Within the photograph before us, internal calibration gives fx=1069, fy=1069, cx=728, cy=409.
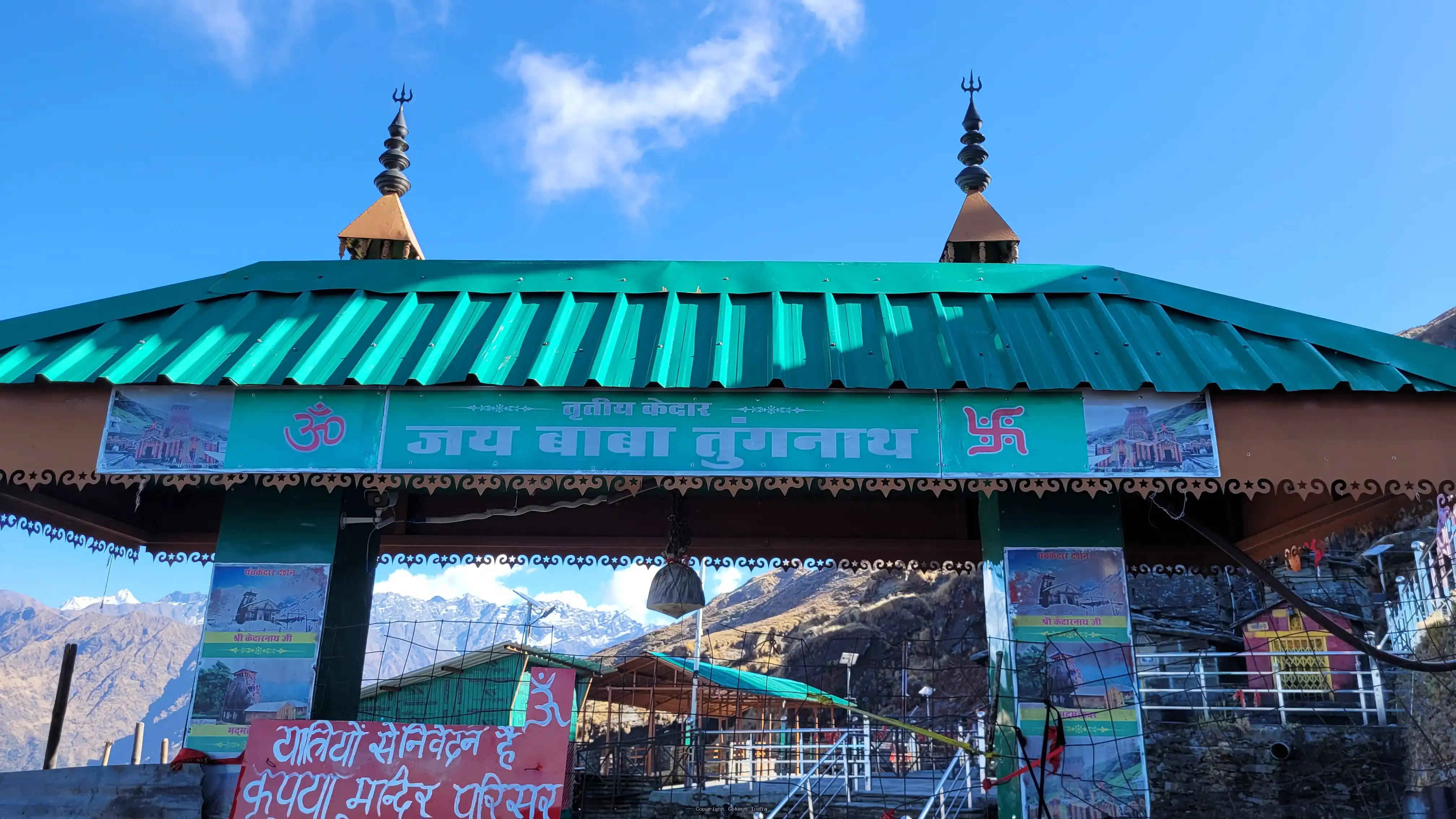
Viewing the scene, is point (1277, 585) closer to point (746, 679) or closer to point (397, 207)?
point (397, 207)

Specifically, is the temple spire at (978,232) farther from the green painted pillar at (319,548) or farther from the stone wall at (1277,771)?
the stone wall at (1277,771)

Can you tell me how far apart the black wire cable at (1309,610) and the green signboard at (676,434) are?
2.61ft

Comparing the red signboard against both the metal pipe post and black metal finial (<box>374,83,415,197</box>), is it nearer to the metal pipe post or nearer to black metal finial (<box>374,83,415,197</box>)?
black metal finial (<box>374,83,415,197</box>)

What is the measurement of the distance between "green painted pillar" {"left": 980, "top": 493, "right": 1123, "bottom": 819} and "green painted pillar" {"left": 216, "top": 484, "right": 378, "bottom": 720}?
228 inches

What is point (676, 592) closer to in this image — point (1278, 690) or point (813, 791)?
point (813, 791)

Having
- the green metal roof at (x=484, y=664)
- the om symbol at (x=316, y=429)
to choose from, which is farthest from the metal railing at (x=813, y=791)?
the green metal roof at (x=484, y=664)

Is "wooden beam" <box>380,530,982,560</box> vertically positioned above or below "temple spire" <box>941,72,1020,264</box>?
below

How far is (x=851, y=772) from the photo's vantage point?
21.5 meters

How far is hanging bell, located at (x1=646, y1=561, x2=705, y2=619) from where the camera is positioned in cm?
1007

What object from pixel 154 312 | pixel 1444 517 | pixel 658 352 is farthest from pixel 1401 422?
pixel 154 312

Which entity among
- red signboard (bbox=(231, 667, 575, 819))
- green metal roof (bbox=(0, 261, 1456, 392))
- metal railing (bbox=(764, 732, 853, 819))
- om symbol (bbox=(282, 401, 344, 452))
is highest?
green metal roof (bbox=(0, 261, 1456, 392))

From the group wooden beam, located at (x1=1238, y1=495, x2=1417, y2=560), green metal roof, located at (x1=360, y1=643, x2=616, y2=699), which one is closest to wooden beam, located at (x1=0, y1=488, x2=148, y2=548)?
wooden beam, located at (x1=1238, y1=495, x2=1417, y2=560)

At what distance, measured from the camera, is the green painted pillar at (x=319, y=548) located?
31.9ft

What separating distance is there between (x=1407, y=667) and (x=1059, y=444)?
10.1ft
